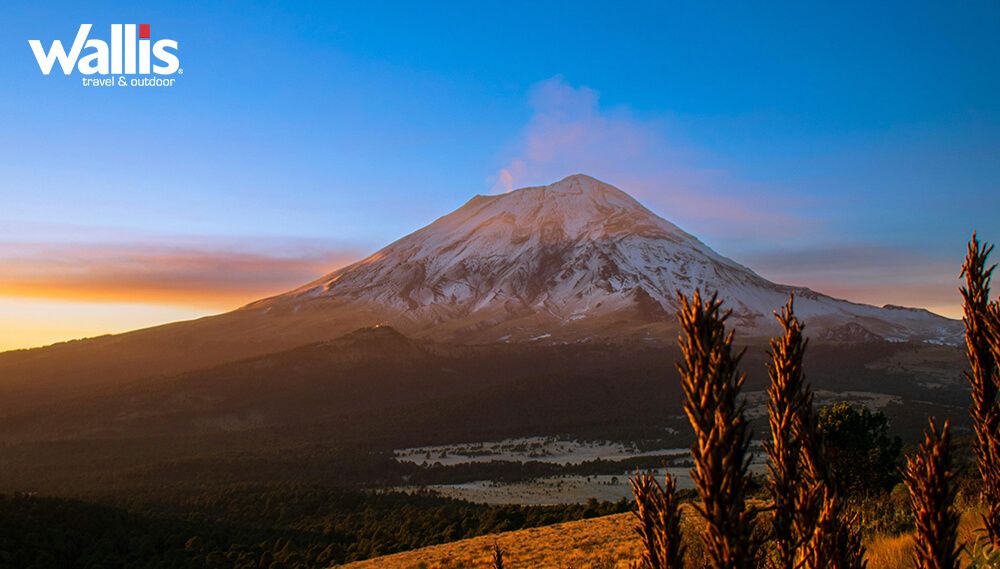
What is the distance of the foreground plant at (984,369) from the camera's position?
14.6 ft

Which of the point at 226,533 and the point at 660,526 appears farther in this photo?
the point at 226,533

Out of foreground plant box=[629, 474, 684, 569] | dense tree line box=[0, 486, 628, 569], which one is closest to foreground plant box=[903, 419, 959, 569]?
foreground plant box=[629, 474, 684, 569]

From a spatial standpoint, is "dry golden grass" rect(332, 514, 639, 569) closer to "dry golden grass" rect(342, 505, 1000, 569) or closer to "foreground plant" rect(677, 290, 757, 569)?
"dry golden grass" rect(342, 505, 1000, 569)

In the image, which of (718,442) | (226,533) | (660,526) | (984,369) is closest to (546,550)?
(984,369)

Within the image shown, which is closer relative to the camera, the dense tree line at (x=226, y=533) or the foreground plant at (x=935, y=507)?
the foreground plant at (x=935, y=507)

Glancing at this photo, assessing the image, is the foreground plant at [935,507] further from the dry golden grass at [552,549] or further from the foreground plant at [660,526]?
the dry golden grass at [552,549]

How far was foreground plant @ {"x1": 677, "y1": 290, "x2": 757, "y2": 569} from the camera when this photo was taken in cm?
248

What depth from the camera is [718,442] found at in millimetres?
2475

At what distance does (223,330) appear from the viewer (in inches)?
7092

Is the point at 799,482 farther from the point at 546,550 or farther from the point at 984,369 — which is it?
the point at 546,550

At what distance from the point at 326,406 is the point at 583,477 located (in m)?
58.7

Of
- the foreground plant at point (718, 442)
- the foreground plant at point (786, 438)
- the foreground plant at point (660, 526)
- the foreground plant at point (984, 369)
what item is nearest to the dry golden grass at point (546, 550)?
the foreground plant at point (984, 369)

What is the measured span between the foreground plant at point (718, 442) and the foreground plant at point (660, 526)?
52 centimetres

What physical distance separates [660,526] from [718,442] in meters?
0.90
